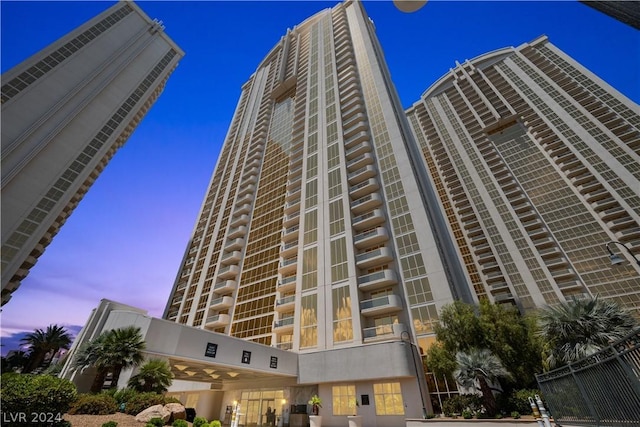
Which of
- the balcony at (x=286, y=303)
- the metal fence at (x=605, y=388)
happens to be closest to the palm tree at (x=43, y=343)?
the balcony at (x=286, y=303)

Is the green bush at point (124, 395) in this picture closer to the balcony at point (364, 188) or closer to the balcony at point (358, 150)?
the balcony at point (364, 188)

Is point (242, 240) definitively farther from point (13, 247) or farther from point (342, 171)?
point (13, 247)

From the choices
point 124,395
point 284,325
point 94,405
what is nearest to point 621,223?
point 284,325

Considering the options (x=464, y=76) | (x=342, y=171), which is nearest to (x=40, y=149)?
(x=342, y=171)

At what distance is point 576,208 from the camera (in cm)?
Answer: 5416

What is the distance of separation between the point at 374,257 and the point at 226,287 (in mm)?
25896

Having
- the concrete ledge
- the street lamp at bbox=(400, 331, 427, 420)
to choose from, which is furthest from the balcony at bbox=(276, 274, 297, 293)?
the concrete ledge

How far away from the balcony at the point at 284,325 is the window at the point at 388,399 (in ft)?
41.4

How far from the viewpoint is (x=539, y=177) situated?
61.7 m

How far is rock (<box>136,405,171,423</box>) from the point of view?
15.2m

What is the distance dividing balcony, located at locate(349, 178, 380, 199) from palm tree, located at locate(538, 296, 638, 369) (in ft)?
78.1

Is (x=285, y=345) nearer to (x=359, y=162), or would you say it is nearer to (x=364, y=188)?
(x=364, y=188)

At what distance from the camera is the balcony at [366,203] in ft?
124

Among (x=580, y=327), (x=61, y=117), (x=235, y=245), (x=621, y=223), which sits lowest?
(x=580, y=327)
